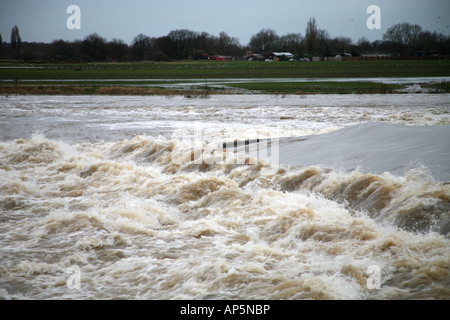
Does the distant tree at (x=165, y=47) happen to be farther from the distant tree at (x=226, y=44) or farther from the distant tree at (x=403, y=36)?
the distant tree at (x=403, y=36)

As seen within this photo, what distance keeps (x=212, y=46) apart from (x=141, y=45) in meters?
29.3

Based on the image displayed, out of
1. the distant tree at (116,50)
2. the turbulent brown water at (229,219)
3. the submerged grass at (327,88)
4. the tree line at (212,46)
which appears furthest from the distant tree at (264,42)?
the turbulent brown water at (229,219)

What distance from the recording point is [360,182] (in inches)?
396

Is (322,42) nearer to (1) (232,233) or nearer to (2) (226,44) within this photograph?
(2) (226,44)

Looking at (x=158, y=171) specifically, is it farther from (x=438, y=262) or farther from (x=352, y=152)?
(x=438, y=262)

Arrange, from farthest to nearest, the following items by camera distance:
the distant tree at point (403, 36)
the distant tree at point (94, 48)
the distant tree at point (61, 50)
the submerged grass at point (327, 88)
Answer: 1. the distant tree at point (94, 48)
2. the distant tree at point (61, 50)
3. the distant tree at point (403, 36)
4. the submerged grass at point (327, 88)

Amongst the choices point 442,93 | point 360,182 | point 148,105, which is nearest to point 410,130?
point 360,182

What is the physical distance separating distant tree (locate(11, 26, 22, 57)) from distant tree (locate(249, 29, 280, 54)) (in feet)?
305

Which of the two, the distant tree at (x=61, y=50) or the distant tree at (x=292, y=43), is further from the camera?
the distant tree at (x=292, y=43)

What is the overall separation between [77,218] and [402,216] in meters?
6.26

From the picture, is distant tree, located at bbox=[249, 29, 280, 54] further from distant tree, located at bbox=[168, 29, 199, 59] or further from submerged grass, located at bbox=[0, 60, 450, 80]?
submerged grass, located at bbox=[0, 60, 450, 80]

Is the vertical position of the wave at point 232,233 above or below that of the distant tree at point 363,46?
below

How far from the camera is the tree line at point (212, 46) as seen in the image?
97312mm

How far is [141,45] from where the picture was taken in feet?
495
